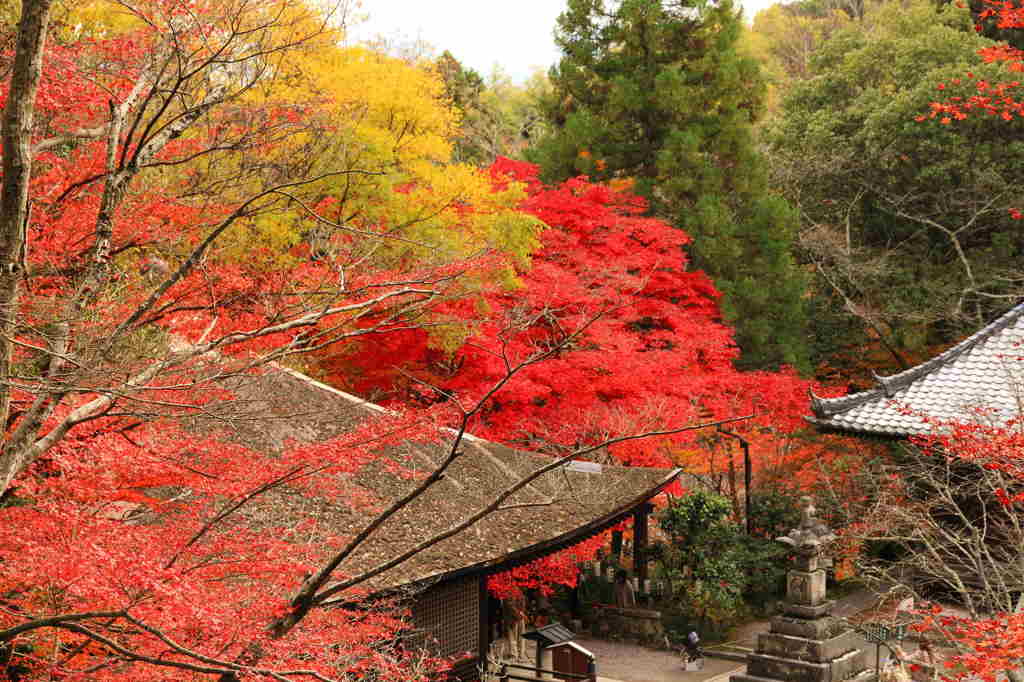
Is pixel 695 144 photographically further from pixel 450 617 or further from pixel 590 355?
pixel 450 617

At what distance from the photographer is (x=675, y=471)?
14914 millimetres

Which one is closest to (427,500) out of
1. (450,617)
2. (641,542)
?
(450,617)

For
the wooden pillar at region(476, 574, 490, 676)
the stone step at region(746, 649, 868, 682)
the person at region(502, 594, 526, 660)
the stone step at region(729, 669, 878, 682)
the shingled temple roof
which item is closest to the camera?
the shingled temple roof

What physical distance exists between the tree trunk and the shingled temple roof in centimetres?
433

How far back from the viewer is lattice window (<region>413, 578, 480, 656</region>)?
11.8 m

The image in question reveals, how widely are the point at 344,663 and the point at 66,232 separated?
4.46 metres

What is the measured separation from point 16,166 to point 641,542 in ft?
47.0

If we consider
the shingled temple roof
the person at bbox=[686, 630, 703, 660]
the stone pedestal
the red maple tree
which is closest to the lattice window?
the shingled temple roof

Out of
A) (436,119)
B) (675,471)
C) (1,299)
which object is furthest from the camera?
(436,119)

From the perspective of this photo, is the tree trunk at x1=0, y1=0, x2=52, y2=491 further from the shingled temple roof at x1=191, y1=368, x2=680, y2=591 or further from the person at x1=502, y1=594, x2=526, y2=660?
the person at x1=502, y1=594, x2=526, y2=660

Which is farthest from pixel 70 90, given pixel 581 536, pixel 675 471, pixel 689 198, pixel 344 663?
pixel 689 198

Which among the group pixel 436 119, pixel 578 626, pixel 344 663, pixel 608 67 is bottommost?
pixel 578 626

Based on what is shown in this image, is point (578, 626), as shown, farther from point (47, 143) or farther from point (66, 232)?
point (47, 143)

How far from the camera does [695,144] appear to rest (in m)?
23.2
